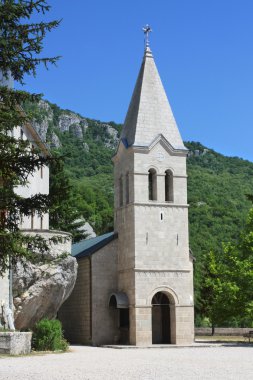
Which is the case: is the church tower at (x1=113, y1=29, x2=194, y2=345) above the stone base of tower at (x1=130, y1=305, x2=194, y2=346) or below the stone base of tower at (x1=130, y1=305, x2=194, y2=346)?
above

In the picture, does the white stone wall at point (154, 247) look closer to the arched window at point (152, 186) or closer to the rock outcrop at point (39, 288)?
the arched window at point (152, 186)

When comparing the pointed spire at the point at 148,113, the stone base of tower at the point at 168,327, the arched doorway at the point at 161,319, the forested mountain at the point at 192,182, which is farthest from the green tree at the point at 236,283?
the forested mountain at the point at 192,182

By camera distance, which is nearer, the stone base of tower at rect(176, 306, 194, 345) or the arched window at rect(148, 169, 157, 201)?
the stone base of tower at rect(176, 306, 194, 345)

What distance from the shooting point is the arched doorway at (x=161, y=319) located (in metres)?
41.5

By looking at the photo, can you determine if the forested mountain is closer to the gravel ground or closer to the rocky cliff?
the rocky cliff

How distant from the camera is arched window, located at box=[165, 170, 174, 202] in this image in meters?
42.1

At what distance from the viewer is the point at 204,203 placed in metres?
86.1

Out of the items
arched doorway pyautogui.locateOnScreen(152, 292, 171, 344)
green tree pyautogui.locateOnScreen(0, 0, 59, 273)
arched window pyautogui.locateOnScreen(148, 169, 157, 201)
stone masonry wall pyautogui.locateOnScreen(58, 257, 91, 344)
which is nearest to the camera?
green tree pyautogui.locateOnScreen(0, 0, 59, 273)

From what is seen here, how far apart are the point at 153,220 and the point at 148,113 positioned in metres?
7.19

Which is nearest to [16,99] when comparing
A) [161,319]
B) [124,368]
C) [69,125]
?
[124,368]

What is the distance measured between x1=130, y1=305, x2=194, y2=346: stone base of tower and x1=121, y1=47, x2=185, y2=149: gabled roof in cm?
1069

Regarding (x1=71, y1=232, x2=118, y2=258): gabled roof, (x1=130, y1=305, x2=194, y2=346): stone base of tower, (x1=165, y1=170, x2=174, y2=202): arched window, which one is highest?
(x1=165, y1=170, x2=174, y2=202): arched window

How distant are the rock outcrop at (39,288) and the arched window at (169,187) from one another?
11574 millimetres

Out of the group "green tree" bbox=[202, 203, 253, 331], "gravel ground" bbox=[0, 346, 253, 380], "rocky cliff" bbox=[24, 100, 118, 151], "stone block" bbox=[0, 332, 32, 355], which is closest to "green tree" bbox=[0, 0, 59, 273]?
"gravel ground" bbox=[0, 346, 253, 380]
